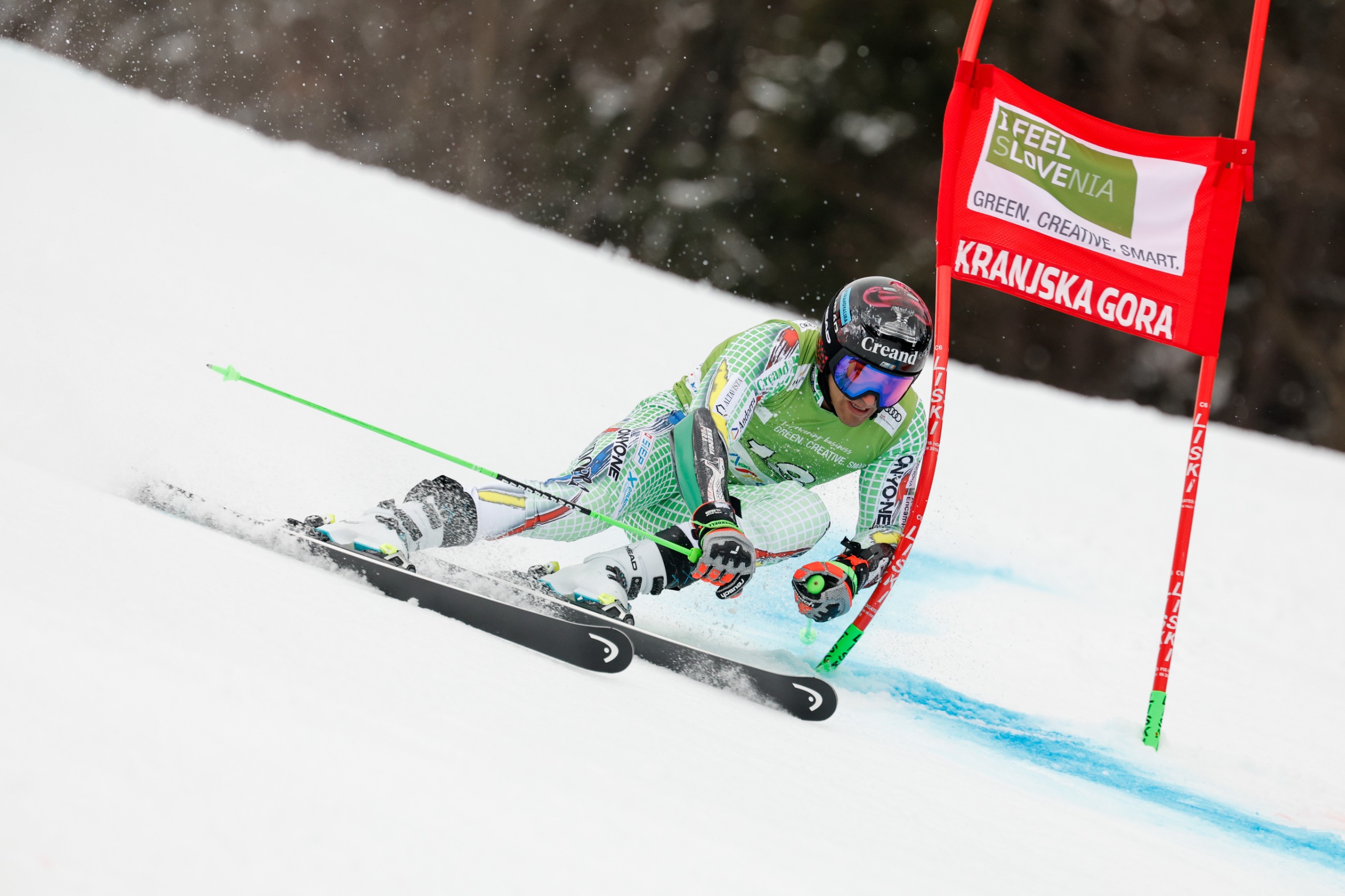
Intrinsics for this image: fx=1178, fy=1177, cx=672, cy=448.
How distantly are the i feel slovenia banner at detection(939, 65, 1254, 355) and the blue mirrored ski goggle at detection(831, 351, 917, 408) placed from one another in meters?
0.54

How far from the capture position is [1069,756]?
135 inches

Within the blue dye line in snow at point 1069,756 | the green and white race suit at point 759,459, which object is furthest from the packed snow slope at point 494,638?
the green and white race suit at point 759,459

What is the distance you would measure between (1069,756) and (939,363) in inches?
48.7

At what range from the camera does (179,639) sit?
1759 millimetres

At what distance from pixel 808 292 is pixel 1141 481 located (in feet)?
33.3

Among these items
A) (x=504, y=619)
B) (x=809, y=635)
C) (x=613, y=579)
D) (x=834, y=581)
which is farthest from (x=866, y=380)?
(x=504, y=619)

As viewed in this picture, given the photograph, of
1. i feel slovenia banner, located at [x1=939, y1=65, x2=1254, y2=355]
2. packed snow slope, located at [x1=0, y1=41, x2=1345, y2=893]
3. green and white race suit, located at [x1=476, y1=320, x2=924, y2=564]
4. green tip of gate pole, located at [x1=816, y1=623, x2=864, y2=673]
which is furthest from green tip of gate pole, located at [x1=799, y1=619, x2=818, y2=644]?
i feel slovenia banner, located at [x1=939, y1=65, x2=1254, y2=355]

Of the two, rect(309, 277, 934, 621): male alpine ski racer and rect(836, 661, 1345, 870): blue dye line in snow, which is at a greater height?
rect(309, 277, 934, 621): male alpine ski racer

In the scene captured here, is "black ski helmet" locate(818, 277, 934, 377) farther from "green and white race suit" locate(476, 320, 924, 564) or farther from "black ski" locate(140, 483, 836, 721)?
"black ski" locate(140, 483, 836, 721)

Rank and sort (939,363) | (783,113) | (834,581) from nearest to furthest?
(834,581)
(939,363)
(783,113)

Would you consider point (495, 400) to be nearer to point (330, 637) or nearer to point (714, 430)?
point (714, 430)

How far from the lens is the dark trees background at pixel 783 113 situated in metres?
16.4

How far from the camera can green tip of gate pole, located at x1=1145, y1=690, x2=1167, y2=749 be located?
359 centimetres

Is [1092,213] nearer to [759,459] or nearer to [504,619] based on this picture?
[759,459]
